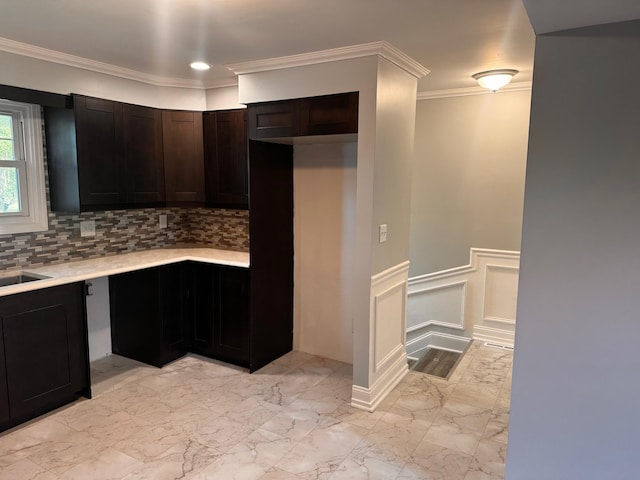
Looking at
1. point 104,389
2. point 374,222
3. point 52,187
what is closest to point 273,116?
point 374,222

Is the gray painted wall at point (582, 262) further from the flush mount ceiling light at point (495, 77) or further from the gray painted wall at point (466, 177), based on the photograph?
the gray painted wall at point (466, 177)

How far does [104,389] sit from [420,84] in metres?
3.62

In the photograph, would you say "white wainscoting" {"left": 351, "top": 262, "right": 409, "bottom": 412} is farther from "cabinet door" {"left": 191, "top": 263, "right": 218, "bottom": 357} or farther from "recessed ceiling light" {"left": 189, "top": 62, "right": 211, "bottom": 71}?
"recessed ceiling light" {"left": 189, "top": 62, "right": 211, "bottom": 71}

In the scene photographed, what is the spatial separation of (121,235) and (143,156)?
76cm

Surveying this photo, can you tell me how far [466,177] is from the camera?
416 cm

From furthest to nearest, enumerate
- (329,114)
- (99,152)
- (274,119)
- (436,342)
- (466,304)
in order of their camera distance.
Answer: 1. (436,342)
2. (466,304)
3. (99,152)
4. (274,119)
5. (329,114)

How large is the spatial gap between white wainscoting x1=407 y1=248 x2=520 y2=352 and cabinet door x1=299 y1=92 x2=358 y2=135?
2.13 metres

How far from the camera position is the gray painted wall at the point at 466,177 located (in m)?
3.94

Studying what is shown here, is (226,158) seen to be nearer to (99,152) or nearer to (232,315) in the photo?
(99,152)

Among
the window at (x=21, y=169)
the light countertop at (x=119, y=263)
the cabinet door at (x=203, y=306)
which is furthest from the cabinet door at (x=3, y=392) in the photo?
the cabinet door at (x=203, y=306)

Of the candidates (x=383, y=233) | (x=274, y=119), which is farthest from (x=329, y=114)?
(x=383, y=233)

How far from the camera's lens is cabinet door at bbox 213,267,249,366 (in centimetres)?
344

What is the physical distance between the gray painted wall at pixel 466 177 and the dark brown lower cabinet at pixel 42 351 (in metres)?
3.12

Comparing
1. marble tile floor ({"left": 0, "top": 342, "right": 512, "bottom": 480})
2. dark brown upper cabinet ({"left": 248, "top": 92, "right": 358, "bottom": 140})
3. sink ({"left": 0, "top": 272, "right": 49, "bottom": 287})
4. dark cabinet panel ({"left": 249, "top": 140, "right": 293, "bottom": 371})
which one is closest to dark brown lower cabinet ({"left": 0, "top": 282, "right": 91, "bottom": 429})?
marble tile floor ({"left": 0, "top": 342, "right": 512, "bottom": 480})
